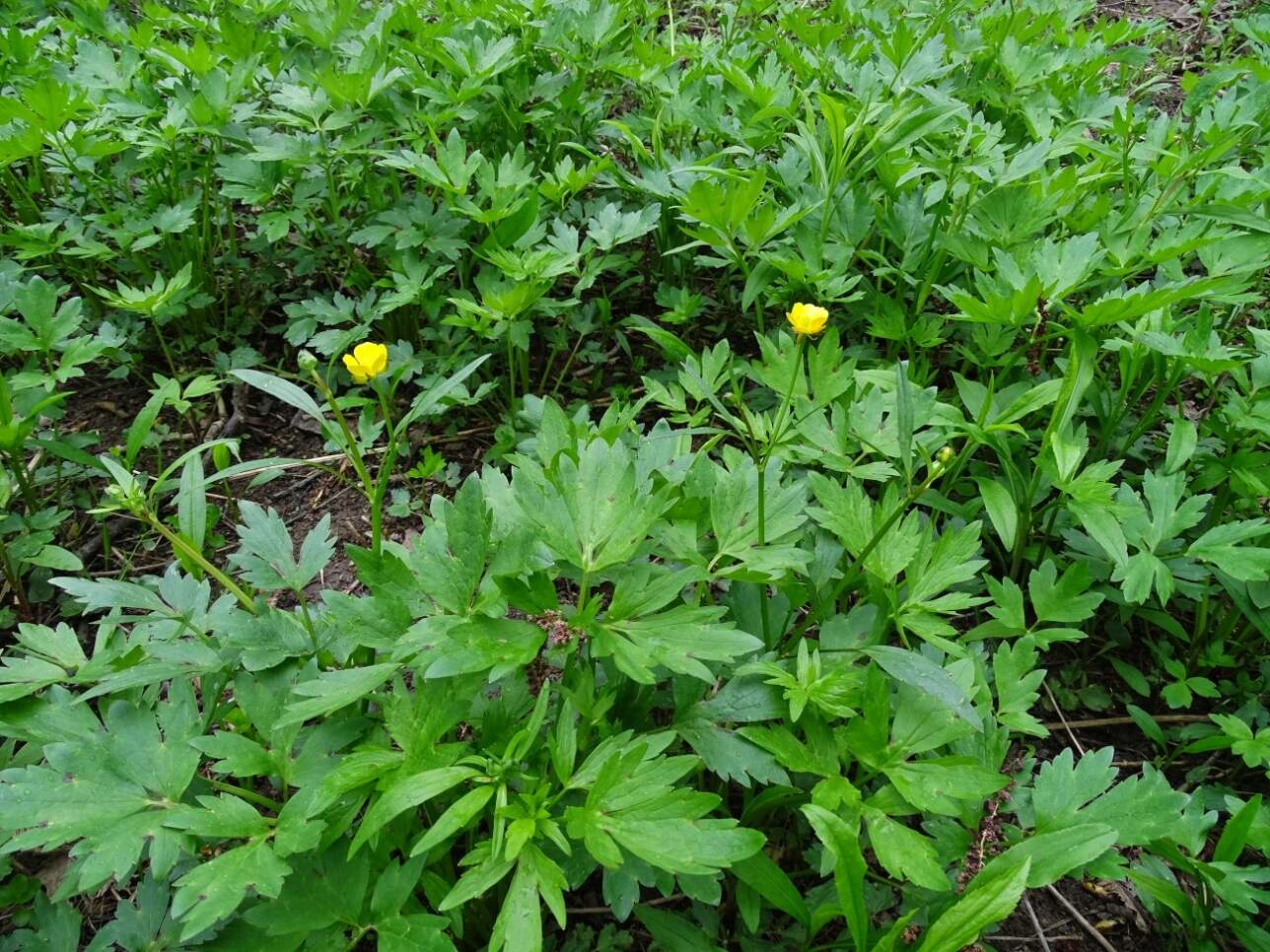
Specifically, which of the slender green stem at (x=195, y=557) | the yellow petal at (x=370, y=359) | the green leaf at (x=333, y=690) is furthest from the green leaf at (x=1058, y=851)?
the slender green stem at (x=195, y=557)

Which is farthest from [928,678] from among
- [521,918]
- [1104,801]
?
[521,918]

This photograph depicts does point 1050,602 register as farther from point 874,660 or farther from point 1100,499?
point 874,660

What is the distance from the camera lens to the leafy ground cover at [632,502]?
3.64ft

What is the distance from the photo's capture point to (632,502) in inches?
46.4

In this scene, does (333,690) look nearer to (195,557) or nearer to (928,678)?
(195,557)

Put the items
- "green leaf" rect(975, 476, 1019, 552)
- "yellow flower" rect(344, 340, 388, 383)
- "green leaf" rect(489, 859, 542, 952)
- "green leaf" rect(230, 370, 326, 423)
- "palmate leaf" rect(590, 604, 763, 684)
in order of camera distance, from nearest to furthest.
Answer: "green leaf" rect(489, 859, 542, 952) → "palmate leaf" rect(590, 604, 763, 684) → "yellow flower" rect(344, 340, 388, 383) → "green leaf" rect(230, 370, 326, 423) → "green leaf" rect(975, 476, 1019, 552)

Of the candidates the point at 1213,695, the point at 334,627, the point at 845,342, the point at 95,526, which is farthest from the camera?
the point at 845,342

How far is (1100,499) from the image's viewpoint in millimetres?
1545

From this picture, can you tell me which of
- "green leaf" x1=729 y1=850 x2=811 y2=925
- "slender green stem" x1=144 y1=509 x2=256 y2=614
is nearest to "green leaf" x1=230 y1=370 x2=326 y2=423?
"slender green stem" x1=144 y1=509 x2=256 y2=614

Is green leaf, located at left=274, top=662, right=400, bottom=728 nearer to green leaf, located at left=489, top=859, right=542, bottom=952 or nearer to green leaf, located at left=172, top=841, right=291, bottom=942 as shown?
green leaf, located at left=172, top=841, right=291, bottom=942

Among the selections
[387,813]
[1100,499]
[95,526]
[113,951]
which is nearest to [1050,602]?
[1100,499]

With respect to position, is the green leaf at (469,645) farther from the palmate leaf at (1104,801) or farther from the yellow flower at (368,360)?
the palmate leaf at (1104,801)

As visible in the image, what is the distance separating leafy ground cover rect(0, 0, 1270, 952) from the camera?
1110 mm

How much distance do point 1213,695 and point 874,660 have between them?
3.25ft
